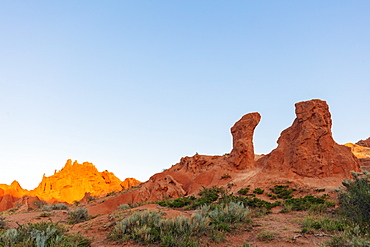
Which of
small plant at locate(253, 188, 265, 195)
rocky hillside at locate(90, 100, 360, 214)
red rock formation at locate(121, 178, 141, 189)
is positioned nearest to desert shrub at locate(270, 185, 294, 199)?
small plant at locate(253, 188, 265, 195)

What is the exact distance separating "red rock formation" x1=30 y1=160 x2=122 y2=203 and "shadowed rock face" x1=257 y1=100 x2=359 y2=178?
126 feet

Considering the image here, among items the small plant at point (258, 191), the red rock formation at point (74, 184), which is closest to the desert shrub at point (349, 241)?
the small plant at point (258, 191)

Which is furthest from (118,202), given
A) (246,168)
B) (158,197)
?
(246,168)

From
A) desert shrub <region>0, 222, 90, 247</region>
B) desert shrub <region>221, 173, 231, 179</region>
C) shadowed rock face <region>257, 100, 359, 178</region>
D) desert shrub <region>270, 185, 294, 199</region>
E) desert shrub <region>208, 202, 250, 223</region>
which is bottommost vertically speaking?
desert shrub <region>270, 185, 294, 199</region>

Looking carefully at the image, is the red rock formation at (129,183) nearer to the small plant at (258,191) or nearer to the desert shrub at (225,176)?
the desert shrub at (225,176)

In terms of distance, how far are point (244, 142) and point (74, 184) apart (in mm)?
42367

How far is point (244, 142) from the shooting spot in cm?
2850

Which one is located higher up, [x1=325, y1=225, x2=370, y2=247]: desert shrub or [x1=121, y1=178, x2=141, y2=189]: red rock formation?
[x1=121, y1=178, x2=141, y2=189]: red rock formation

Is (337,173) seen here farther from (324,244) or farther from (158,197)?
(324,244)

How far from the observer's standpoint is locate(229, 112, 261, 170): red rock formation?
2831cm

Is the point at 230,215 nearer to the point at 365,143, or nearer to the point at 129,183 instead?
the point at 129,183

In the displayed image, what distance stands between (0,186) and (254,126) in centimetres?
5757

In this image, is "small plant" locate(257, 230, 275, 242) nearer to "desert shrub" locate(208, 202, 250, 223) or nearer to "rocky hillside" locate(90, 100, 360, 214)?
"desert shrub" locate(208, 202, 250, 223)

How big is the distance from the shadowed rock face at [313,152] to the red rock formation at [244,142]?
3195 millimetres
